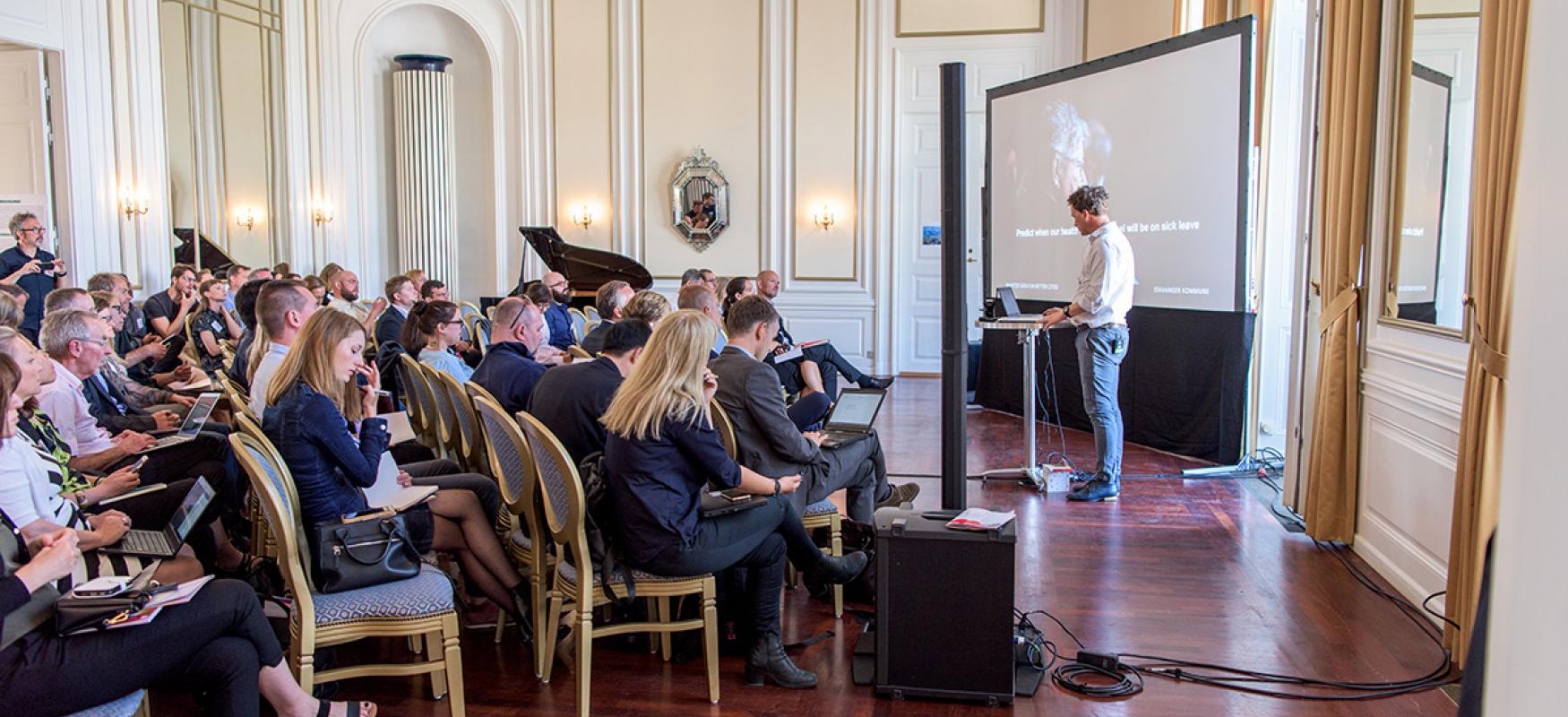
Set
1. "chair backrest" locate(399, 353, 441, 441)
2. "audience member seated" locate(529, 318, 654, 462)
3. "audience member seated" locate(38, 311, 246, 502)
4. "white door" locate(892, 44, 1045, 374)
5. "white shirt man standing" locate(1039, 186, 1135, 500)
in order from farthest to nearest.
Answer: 1. "white door" locate(892, 44, 1045, 374)
2. "white shirt man standing" locate(1039, 186, 1135, 500)
3. "chair backrest" locate(399, 353, 441, 441)
4. "audience member seated" locate(38, 311, 246, 502)
5. "audience member seated" locate(529, 318, 654, 462)

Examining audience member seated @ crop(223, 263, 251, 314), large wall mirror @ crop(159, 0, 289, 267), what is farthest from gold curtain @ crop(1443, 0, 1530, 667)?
large wall mirror @ crop(159, 0, 289, 267)

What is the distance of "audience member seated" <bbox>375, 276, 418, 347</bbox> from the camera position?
644cm

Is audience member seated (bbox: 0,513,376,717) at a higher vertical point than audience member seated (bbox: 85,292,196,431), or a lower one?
lower

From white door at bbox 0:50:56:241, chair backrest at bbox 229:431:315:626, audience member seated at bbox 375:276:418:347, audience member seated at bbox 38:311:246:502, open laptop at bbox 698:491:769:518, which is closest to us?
chair backrest at bbox 229:431:315:626

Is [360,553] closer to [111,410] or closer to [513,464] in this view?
[513,464]

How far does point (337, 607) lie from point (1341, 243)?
13.2 feet

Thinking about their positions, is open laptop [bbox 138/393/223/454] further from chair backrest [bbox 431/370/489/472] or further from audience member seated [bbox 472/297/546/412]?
audience member seated [bbox 472/297/546/412]

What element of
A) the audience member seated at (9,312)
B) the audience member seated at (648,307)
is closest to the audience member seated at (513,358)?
the audience member seated at (648,307)

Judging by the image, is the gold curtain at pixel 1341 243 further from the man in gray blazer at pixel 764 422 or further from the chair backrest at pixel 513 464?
the chair backrest at pixel 513 464

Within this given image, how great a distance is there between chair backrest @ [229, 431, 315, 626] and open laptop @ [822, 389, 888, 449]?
6.14ft

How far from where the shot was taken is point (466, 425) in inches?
162

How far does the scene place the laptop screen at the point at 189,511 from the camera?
2.68 m

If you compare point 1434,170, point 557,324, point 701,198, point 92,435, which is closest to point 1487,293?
point 1434,170

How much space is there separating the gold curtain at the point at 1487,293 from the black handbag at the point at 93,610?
3303mm
